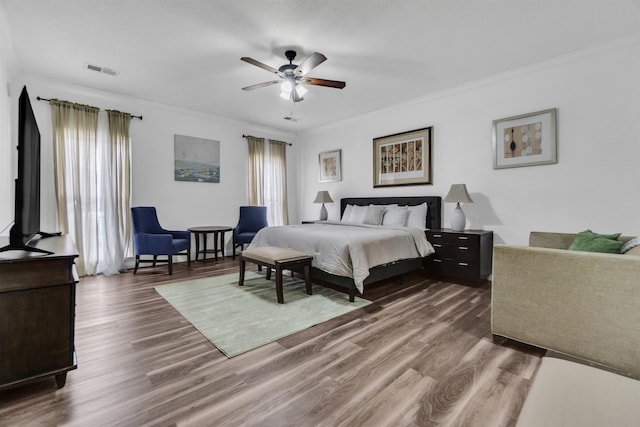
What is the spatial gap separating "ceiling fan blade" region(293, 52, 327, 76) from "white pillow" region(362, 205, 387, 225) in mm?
2573

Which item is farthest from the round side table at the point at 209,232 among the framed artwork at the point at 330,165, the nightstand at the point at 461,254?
the nightstand at the point at 461,254

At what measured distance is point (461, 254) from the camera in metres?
3.86

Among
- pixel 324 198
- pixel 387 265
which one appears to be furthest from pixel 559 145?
pixel 324 198

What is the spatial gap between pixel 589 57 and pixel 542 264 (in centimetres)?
293

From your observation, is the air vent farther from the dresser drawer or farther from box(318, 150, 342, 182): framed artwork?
the dresser drawer

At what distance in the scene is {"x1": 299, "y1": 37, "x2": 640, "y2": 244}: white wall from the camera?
308cm

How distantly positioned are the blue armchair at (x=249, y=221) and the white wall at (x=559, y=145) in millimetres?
2897

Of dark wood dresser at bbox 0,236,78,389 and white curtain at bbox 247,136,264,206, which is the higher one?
white curtain at bbox 247,136,264,206

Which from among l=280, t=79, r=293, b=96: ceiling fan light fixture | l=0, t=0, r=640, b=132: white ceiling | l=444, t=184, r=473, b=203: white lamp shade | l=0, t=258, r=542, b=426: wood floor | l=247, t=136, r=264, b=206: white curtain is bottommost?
l=0, t=258, r=542, b=426: wood floor

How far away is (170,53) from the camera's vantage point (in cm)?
331

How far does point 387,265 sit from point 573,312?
74.1 inches

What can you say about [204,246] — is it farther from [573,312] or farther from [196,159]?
[573,312]

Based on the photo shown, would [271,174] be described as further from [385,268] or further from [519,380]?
[519,380]

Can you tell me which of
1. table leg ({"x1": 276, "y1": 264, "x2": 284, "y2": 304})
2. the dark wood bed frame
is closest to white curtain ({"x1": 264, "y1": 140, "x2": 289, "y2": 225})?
the dark wood bed frame
